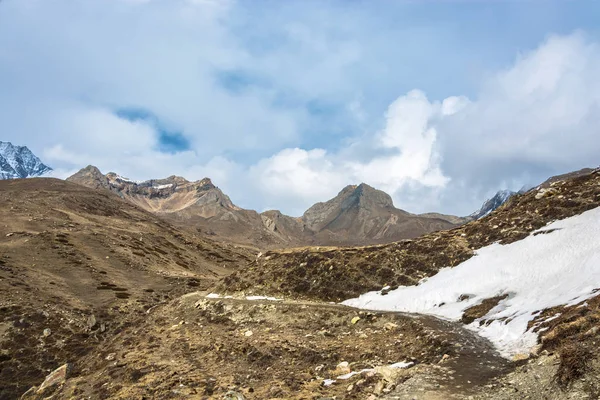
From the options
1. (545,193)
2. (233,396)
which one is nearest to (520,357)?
(233,396)

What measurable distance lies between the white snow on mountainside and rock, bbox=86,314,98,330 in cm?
3183

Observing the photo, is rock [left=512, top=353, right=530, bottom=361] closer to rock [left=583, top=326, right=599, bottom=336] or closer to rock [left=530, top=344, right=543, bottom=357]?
rock [left=530, top=344, right=543, bottom=357]

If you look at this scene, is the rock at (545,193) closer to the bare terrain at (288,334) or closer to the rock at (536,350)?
the bare terrain at (288,334)

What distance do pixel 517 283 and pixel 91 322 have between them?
47.0m

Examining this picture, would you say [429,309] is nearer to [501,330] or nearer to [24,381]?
[501,330]

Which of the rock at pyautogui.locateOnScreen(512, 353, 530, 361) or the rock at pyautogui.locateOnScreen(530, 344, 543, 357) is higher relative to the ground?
the rock at pyautogui.locateOnScreen(530, 344, 543, 357)

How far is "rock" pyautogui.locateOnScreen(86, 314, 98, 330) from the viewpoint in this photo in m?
47.1

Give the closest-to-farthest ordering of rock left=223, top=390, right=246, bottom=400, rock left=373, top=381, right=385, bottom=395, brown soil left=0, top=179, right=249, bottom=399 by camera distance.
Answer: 1. rock left=373, top=381, right=385, bottom=395
2. rock left=223, top=390, right=246, bottom=400
3. brown soil left=0, top=179, right=249, bottom=399

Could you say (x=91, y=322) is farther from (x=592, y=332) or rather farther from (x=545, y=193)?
(x=545, y=193)

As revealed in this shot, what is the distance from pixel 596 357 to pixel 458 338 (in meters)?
9.12

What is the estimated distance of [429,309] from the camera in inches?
1283

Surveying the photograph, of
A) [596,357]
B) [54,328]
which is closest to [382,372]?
[596,357]

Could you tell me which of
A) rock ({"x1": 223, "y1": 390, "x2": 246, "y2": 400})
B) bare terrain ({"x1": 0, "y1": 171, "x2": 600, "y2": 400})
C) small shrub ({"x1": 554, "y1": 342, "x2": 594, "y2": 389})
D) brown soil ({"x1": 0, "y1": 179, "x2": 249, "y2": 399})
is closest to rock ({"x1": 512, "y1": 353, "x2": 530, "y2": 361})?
bare terrain ({"x1": 0, "y1": 171, "x2": 600, "y2": 400})

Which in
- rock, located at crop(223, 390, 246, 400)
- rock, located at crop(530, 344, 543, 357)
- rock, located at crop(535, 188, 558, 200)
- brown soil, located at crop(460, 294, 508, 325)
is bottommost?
rock, located at crop(530, 344, 543, 357)
